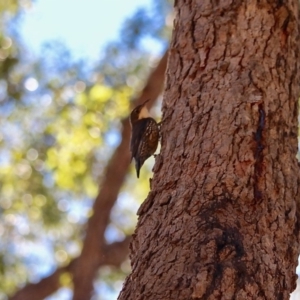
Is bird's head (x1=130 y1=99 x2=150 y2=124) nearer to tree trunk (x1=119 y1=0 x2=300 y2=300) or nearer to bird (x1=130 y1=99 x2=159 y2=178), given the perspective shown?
bird (x1=130 y1=99 x2=159 y2=178)

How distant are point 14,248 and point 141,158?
12.9 ft

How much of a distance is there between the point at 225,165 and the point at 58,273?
4467 mm

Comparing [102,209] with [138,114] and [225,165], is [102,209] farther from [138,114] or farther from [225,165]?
[225,165]

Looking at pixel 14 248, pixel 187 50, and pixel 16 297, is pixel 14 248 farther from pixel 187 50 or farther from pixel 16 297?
pixel 187 50

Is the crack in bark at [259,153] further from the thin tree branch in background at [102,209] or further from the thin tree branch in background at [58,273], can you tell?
the thin tree branch in background at [58,273]

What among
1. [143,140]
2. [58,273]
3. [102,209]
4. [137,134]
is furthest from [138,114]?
[58,273]

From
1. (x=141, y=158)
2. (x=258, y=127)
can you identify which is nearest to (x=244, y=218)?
(x=258, y=127)

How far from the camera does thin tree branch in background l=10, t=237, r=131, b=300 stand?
21.6 feet

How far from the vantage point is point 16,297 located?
659 cm

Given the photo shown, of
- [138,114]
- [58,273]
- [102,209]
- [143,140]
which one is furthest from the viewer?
[58,273]

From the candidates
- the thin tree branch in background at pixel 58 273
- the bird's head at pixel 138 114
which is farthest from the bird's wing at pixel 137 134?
the thin tree branch in background at pixel 58 273

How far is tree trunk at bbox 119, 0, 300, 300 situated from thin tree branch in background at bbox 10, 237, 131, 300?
3.31 meters

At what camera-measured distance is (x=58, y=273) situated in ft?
22.8

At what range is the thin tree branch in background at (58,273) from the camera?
259 inches
